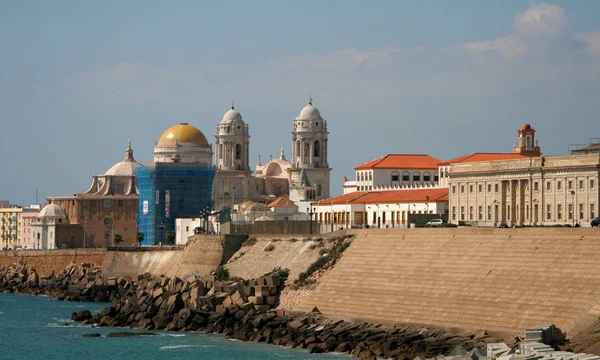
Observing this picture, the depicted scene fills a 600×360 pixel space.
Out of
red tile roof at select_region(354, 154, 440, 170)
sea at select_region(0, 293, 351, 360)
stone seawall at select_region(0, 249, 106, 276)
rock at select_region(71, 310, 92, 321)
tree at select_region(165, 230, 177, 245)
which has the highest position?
red tile roof at select_region(354, 154, 440, 170)

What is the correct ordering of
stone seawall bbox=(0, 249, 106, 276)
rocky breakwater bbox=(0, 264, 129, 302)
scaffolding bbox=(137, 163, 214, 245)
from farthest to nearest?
scaffolding bbox=(137, 163, 214, 245)
stone seawall bbox=(0, 249, 106, 276)
rocky breakwater bbox=(0, 264, 129, 302)

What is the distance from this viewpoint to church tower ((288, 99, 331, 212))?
150 metres

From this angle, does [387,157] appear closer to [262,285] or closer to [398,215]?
[398,215]

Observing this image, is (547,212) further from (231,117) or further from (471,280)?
(231,117)

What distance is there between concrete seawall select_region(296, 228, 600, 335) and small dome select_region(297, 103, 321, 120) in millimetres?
76754

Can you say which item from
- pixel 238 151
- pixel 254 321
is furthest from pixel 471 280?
pixel 238 151

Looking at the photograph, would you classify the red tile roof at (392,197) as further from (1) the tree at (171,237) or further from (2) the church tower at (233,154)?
(2) the church tower at (233,154)

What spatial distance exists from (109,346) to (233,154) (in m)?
87.3

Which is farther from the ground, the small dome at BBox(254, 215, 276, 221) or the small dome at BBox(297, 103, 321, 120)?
the small dome at BBox(297, 103, 321, 120)

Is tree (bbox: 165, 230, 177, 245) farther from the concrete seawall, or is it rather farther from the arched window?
the concrete seawall

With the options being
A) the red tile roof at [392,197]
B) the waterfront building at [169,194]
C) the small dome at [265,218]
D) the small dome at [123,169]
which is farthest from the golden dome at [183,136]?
the small dome at [265,218]

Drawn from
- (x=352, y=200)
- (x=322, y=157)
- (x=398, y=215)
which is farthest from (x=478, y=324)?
(x=322, y=157)

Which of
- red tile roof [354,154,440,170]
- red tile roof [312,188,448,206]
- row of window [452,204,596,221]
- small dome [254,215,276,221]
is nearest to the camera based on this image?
row of window [452,204,596,221]

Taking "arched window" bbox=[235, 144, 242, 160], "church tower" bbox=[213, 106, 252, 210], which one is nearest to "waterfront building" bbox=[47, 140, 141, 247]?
"church tower" bbox=[213, 106, 252, 210]
